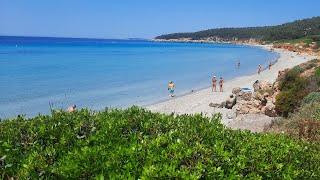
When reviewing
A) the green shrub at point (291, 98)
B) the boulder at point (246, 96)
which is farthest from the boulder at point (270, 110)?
the boulder at point (246, 96)

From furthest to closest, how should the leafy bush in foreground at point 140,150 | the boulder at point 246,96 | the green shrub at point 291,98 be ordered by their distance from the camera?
1. the boulder at point 246,96
2. the green shrub at point 291,98
3. the leafy bush in foreground at point 140,150

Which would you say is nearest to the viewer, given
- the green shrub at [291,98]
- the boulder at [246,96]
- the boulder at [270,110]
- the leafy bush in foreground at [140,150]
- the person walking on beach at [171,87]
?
the leafy bush in foreground at [140,150]

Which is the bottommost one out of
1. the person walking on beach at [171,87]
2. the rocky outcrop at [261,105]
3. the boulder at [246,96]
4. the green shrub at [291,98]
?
the person walking on beach at [171,87]

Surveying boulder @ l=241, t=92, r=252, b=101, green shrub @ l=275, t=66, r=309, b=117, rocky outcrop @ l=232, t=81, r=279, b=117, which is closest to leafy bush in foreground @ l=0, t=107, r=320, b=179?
green shrub @ l=275, t=66, r=309, b=117

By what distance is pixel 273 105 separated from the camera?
1992cm

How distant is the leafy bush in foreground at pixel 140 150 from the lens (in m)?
4.27

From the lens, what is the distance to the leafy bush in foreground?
14.0 feet

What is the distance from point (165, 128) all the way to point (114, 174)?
1778mm

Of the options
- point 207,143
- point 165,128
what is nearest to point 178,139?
point 207,143

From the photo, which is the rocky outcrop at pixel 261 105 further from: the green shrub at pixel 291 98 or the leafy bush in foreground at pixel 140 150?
the leafy bush in foreground at pixel 140 150

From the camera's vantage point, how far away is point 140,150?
4.60 m

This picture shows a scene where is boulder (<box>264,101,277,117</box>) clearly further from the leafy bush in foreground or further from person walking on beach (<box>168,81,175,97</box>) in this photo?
person walking on beach (<box>168,81,175,97</box>)

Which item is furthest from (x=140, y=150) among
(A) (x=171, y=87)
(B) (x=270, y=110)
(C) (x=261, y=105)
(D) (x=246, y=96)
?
(A) (x=171, y=87)

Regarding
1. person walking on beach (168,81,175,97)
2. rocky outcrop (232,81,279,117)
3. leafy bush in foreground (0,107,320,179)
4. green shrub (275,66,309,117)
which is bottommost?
person walking on beach (168,81,175,97)
